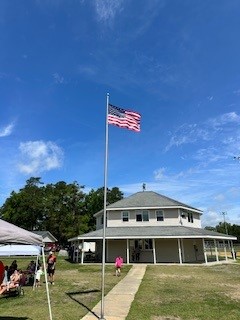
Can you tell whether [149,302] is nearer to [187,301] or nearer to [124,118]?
[187,301]

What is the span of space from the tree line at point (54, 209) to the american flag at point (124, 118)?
63412mm

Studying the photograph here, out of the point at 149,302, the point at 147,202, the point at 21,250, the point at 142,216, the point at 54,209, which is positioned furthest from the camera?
the point at 54,209

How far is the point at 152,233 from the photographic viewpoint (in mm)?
31906

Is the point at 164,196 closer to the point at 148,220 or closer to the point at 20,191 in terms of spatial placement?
the point at 148,220

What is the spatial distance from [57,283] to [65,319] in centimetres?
886

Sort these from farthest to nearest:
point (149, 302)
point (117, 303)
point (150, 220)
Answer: point (150, 220), point (149, 302), point (117, 303)

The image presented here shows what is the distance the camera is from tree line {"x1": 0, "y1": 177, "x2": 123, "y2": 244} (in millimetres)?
76125

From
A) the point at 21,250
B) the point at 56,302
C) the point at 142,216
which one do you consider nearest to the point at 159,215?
the point at 142,216

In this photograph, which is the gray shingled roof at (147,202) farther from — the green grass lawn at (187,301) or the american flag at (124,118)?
the american flag at (124,118)

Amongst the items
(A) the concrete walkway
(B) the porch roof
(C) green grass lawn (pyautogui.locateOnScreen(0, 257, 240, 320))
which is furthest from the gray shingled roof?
(A) the concrete walkway

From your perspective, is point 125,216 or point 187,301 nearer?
point 187,301

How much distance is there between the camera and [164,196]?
3959 centimetres

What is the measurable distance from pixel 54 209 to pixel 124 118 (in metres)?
68.6

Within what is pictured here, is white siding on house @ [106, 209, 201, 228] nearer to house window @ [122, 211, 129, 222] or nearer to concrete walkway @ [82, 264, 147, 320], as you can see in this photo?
house window @ [122, 211, 129, 222]
